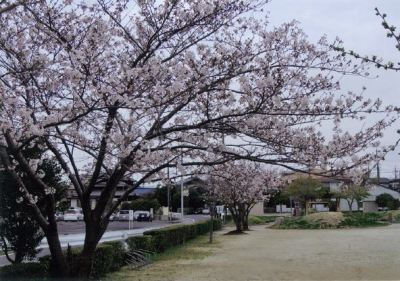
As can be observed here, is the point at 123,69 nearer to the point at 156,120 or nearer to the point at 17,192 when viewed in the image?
the point at 156,120

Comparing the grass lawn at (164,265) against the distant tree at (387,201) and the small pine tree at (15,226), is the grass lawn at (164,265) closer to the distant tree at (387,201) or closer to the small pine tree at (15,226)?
the small pine tree at (15,226)

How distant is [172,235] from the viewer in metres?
23.7

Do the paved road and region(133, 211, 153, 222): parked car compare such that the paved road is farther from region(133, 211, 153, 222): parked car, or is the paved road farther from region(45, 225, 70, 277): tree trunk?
region(133, 211, 153, 222): parked car

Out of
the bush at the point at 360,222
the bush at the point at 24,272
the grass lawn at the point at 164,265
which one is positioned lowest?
the bush at the point at 360,222

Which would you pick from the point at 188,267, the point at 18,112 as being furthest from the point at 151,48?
the point at 188,267

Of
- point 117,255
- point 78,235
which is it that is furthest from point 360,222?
point 117,255

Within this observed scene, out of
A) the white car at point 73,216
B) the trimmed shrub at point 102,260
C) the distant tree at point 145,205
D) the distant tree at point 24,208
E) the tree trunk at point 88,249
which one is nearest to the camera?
the tree trunk at point 88,249

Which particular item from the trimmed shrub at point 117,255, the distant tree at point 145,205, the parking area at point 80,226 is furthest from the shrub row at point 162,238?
the distant tree at point 145,205

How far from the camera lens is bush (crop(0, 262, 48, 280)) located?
33.4 ft

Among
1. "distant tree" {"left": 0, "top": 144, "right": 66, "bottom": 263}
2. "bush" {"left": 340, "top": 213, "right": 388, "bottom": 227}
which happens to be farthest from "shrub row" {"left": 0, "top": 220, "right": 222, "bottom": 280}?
"bush" {"left": 340, "top": 213, "right": 388, "bottom": 227}

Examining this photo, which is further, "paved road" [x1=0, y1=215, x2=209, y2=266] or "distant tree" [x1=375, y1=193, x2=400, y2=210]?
"distant tree" [x1=375, y1=193, x2=400, y2=210]

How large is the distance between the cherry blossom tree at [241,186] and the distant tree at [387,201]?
41504 mm

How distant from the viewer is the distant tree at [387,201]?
75438 mm

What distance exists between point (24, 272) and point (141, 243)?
26.6 feet
